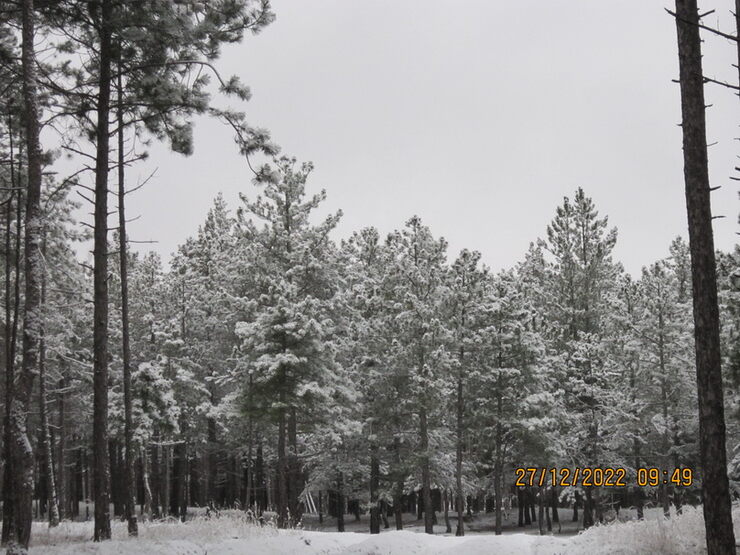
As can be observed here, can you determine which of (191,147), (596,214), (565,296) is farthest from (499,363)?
(191,147)

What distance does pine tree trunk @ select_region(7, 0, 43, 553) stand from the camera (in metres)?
9.60

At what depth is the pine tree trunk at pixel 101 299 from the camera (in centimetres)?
1247

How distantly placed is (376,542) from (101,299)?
23.5ft

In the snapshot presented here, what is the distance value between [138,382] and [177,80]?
19.8 meters

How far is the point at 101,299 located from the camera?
12.7 m

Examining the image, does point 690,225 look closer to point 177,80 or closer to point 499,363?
point 177,80

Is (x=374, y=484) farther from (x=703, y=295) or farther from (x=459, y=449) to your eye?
(x=703, y=295)

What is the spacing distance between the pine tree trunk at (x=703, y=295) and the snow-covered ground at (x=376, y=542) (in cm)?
180

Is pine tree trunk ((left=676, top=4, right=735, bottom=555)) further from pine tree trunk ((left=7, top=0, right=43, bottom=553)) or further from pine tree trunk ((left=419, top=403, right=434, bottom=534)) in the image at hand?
pine tree trunk ((left=419, top=403, right=434, bottom=534))

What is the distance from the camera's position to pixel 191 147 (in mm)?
14359

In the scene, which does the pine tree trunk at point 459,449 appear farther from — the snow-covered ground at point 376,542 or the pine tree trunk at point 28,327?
the pine tree trunk at point 28,327

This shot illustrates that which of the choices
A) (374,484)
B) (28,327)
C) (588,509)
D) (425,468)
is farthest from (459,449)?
(28,327)
